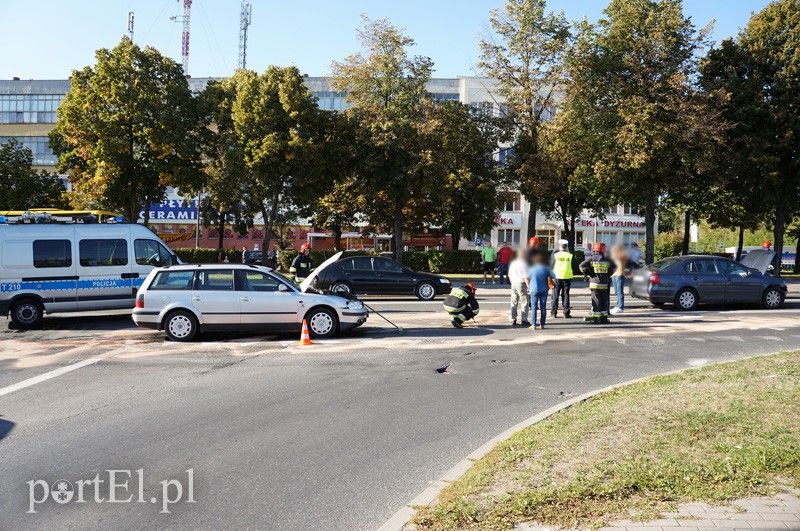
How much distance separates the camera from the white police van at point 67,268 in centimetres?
1438

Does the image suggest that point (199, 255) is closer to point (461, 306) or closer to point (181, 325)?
point (181, 325)

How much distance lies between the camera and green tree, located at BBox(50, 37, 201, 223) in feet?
95.3

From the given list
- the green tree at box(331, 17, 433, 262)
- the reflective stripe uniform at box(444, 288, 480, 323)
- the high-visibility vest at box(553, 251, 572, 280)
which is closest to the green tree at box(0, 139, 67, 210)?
the green tree at box(331, 17, 433, 262)

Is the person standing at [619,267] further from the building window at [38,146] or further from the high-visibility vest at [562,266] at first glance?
the building window at [38,146]

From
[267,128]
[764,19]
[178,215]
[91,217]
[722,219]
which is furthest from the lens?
[178,215]

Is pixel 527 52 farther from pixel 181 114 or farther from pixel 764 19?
pixel 181 114

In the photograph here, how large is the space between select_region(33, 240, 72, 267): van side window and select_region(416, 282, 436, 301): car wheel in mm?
10541

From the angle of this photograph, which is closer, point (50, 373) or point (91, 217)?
point (50, 373)

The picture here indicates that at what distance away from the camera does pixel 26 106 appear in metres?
68.5

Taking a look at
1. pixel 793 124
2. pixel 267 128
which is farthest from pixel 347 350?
pixel 793 124

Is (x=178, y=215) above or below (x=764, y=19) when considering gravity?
below

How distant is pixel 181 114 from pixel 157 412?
86.3 ft

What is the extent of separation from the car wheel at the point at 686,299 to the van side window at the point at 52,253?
15.5 meters

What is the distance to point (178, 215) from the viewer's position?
5931cm
